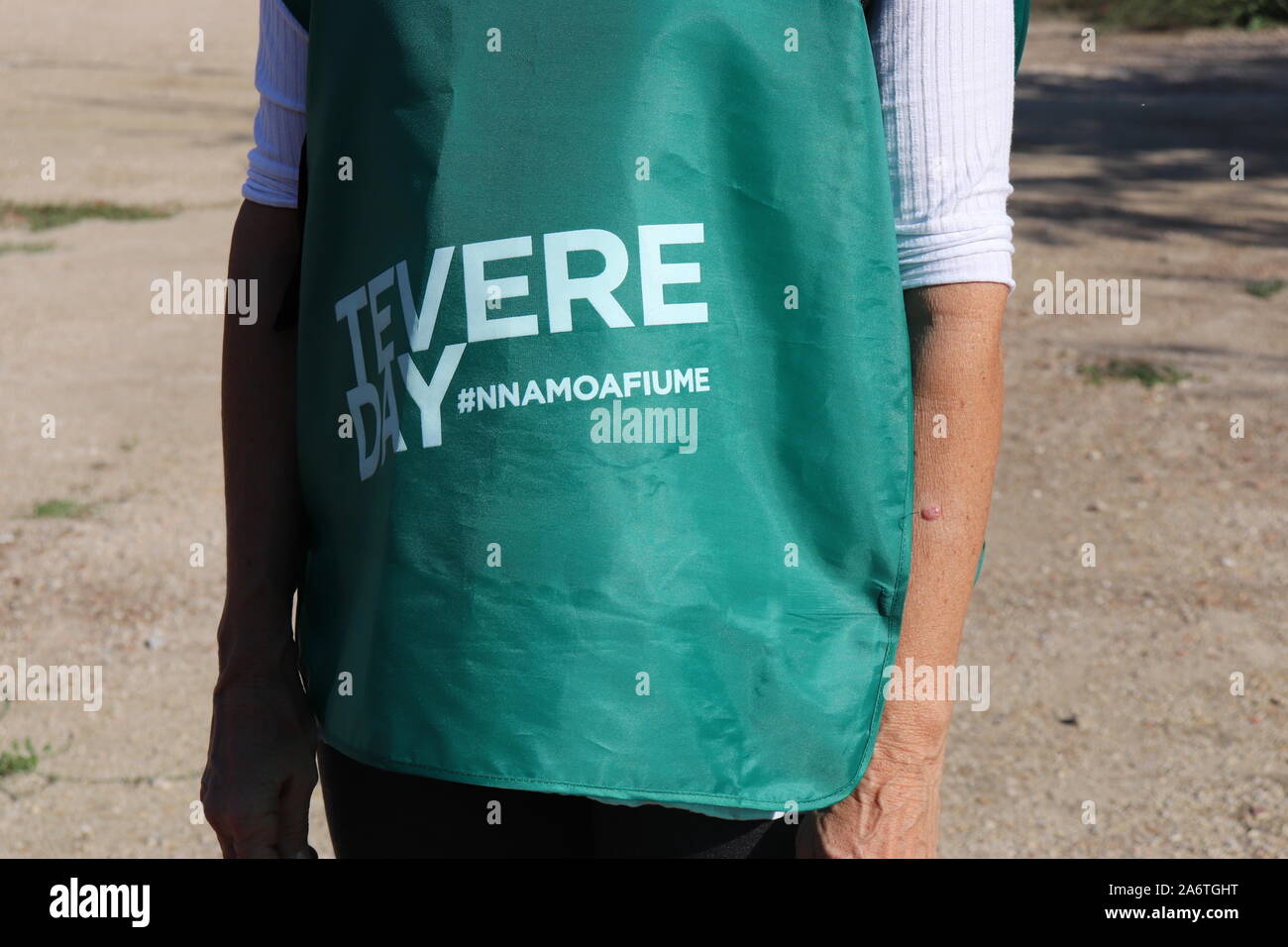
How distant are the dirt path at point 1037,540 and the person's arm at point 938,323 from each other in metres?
2.16

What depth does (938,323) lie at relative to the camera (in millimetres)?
1221

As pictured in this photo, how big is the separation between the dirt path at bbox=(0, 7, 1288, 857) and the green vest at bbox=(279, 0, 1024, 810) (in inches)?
91.7

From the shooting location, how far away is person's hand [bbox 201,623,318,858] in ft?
4.71

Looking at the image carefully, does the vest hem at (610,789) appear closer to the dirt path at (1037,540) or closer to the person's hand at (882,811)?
the person's hand at (882,811)

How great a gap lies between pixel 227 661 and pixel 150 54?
20691mm

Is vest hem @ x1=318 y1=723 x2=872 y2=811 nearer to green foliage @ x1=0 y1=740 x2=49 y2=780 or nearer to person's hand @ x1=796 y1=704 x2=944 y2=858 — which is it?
person's hand @ x1=796 y1=704 x2=944 y2=858

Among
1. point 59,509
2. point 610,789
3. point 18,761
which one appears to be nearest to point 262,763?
point 610,789

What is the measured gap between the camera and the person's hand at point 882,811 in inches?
49.4

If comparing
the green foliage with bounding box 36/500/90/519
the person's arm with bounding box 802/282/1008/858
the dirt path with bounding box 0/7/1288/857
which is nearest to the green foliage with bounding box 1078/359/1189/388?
the dirt path with bounding box 0/7/1288/857

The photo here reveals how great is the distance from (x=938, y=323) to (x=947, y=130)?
161mm

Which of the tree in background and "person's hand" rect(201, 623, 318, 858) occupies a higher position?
the tree in background

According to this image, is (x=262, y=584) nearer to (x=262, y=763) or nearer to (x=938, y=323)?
(x=262, y=763)

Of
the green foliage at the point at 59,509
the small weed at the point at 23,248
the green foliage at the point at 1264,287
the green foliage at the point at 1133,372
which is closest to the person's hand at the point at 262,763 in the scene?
the green foliage at the point at 59,509
